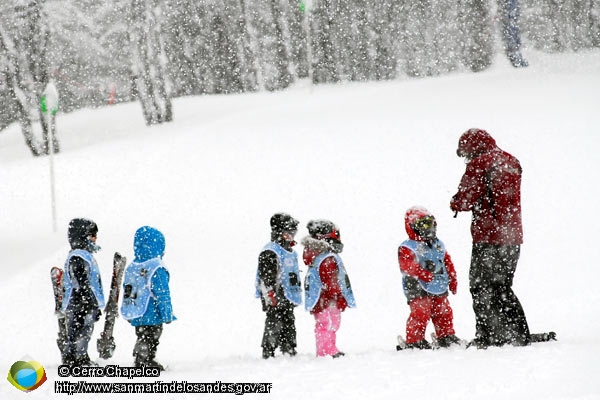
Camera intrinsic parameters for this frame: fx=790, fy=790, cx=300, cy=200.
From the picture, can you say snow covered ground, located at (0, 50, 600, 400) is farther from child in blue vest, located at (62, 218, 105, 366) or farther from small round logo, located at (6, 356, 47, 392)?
child in blue vest, located at (62, 218, 105, 366)

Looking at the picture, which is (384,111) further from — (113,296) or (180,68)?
(180,68)

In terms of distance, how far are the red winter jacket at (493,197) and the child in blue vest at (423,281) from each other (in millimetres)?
772

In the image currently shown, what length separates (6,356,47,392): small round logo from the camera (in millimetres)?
6639

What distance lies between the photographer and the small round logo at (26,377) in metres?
6.64

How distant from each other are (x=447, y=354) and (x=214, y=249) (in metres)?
7.30

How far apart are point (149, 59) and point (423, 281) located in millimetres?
17772

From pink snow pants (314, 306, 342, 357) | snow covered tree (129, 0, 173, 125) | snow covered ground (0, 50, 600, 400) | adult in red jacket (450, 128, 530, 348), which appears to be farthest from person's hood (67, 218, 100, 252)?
snow covered tree (129, 0, 173, 125)

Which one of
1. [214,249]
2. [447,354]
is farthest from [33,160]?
[447,354]

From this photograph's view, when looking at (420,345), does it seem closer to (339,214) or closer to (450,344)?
(450,344)

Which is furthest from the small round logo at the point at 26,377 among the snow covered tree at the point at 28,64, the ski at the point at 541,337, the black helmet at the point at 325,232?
the snow covered tree at the point at 28,64

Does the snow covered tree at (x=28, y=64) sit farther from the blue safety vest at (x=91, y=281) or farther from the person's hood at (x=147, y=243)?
the person's hood at (x=147, y=243)

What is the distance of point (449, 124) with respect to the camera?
18.4 meters

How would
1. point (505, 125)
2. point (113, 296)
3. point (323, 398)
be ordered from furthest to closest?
point (505, 125)
point (113, 296)
point (323, 398)

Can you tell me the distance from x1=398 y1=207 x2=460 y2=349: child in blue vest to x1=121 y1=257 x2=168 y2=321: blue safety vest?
7.65 feet
